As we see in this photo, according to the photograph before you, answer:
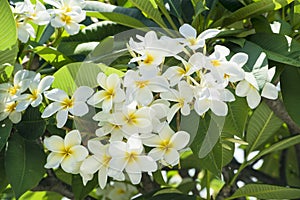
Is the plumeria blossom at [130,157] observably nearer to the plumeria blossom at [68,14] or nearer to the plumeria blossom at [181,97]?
the plumeria blossom at [181,97]

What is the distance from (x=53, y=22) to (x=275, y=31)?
1.20 ft

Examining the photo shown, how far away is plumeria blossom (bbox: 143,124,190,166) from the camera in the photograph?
856 millimetres

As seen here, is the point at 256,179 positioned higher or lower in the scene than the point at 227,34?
lower

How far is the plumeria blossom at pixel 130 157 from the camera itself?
2.72ft

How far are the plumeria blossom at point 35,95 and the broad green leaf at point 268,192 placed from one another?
43cm

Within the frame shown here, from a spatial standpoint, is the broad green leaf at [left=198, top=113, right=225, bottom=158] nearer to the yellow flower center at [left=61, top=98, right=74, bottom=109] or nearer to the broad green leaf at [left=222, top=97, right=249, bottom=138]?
the broad green leaf at [left=222, top=97, right=249, bottom=138]

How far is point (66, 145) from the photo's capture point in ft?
2.93

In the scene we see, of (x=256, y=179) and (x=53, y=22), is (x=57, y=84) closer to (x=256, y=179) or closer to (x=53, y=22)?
(x=53, y=22)

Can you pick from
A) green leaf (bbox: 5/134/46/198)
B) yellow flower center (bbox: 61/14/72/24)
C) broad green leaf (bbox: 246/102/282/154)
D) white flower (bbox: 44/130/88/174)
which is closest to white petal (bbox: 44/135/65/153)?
white flower (bbox: 44/130/88/174)

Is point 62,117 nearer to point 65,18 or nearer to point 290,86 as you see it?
point 65,18

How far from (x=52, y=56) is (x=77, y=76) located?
17cm

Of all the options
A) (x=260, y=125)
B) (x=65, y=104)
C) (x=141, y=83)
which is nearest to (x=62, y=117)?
(x=65, y=104)

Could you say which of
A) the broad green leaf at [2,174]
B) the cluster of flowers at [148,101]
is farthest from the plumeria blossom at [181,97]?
the broad green leaf at [2,174]

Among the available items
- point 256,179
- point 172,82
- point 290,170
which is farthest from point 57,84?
point 290,170
